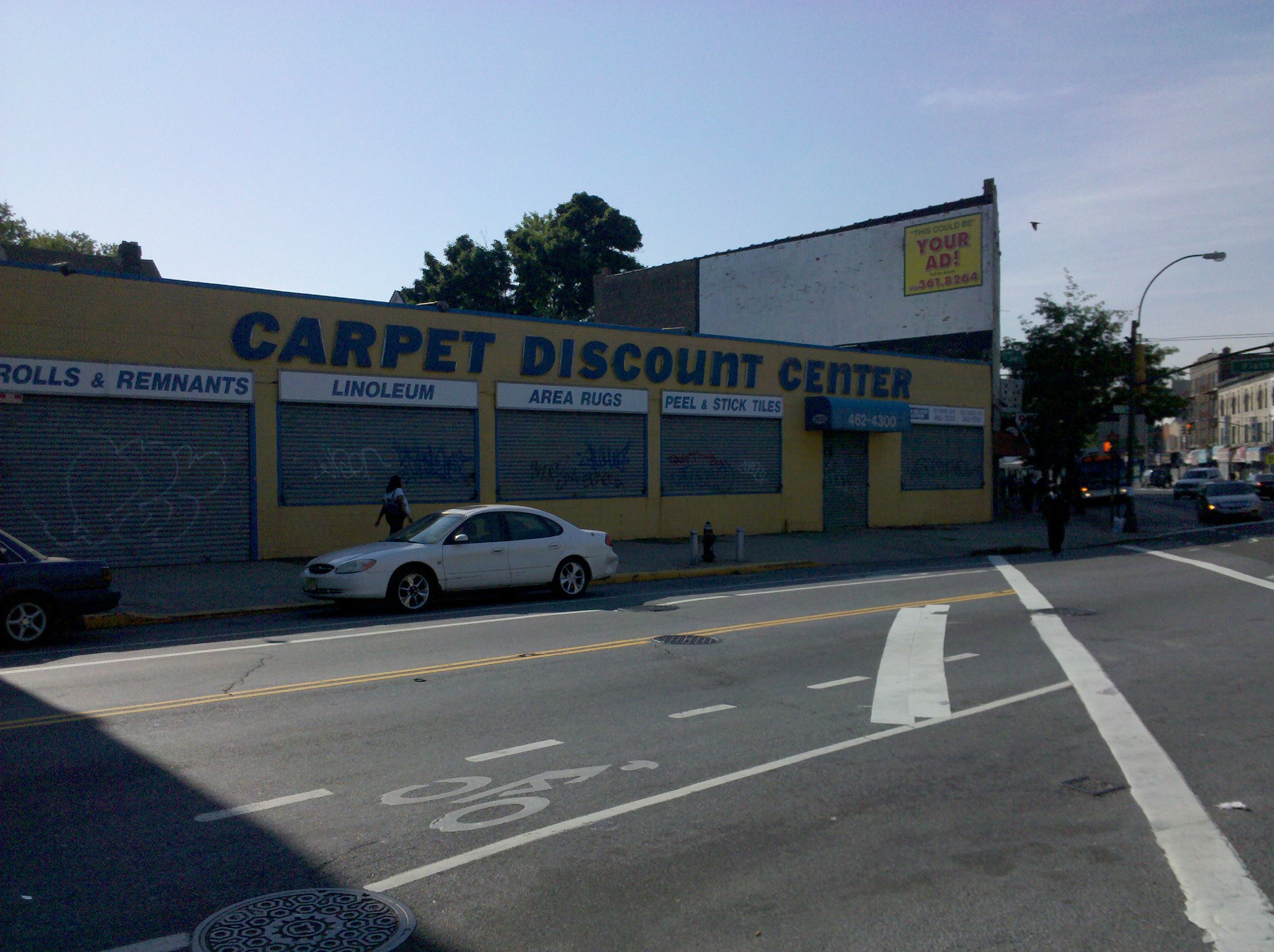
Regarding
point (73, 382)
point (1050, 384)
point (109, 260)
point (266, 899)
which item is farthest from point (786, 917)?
point (1050, 384)

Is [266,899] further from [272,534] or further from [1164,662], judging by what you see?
[272,534]

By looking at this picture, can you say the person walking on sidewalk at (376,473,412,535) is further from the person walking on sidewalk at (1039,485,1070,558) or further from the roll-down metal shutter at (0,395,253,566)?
the person walking on sidewalk at (1039,485,1070,558)

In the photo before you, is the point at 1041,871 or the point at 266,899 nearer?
the point at 266,899

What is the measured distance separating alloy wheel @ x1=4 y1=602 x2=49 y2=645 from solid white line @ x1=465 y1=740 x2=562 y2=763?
7.30 m

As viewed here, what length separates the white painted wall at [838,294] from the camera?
37938mm

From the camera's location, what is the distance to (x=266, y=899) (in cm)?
449

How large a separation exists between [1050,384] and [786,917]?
41.5 m

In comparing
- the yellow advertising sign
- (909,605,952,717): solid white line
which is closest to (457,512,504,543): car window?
(909,605,952,717): solid white line

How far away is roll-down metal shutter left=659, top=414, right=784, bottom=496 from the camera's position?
26625 millimetres

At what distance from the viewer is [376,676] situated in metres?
9.44

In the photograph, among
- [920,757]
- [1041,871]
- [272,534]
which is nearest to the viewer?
[1041,871]

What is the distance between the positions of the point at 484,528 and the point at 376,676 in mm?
5582

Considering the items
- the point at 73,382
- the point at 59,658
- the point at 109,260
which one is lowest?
the point at 59,658

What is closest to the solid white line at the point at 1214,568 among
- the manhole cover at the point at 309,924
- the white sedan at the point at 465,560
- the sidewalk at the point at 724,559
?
the sidewalk at the point at 724,559
